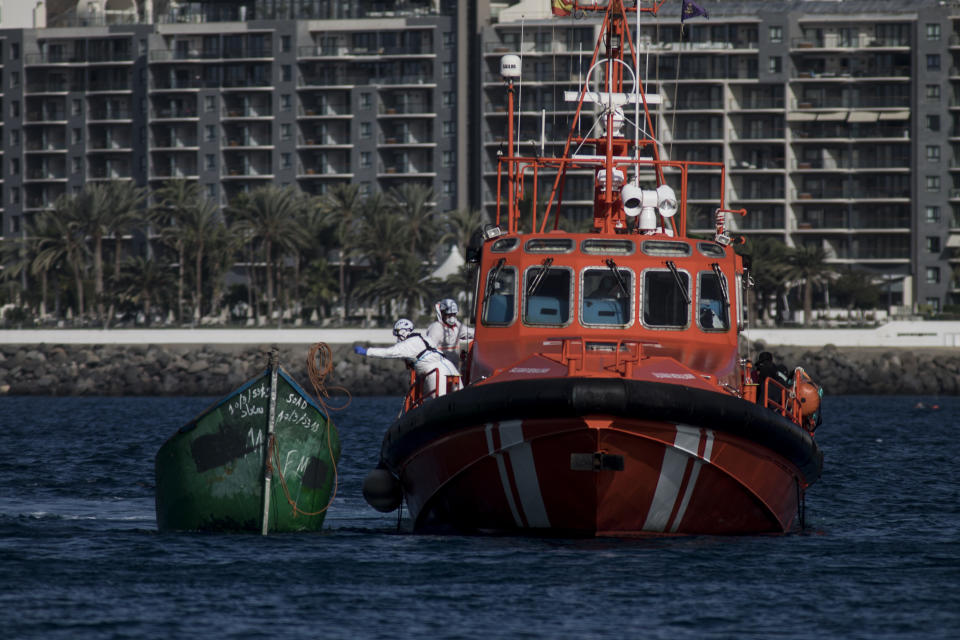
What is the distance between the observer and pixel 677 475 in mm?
16500

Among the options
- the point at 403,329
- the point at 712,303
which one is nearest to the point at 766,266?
the point at 712,303

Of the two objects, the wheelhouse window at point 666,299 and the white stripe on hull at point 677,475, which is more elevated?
the wheelhouse window at point 666,299

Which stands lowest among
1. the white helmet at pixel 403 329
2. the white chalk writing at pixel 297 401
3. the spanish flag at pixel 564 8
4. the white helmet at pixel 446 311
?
the white chalk writing at pixel 297 401

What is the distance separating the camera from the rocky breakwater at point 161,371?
2980 inches

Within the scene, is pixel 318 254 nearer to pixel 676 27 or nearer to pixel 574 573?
pixel 676 27

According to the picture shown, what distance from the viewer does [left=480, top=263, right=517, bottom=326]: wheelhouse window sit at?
18.7 m

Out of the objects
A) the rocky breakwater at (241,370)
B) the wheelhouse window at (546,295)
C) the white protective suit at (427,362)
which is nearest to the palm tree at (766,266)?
the rocky breakwater at (241,370)

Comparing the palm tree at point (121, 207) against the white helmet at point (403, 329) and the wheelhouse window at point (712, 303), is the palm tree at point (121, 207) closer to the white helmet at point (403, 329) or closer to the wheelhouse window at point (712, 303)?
the white helmet at point (403, 329)

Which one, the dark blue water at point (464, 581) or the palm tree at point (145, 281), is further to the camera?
the palm tree at point (145, 281)

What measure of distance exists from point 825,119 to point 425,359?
321 ft

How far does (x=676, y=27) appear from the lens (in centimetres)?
10950

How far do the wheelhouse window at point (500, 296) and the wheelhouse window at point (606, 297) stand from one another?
0.86 meters

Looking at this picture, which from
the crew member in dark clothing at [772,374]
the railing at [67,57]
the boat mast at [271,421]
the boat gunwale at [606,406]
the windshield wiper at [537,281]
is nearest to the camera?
the boat gunwale at [606,406]

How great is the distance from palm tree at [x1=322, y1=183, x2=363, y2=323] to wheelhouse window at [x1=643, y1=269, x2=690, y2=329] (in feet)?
255
